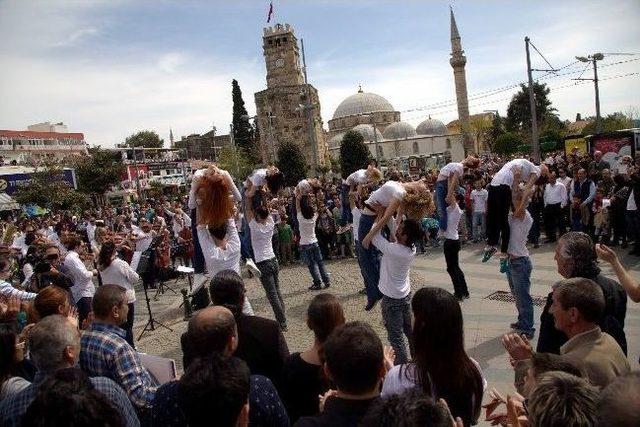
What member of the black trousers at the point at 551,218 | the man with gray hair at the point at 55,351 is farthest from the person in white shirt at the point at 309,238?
the man with gray hair at the point at 55,351

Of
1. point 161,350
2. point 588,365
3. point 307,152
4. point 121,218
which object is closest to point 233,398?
point 588,365

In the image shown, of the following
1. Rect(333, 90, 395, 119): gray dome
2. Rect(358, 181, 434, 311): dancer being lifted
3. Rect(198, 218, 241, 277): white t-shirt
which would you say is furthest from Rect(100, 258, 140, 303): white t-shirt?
Rect(333, 90, 395, 119): gray dome

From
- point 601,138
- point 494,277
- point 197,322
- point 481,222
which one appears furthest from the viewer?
point 601,138

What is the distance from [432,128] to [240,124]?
39.0m

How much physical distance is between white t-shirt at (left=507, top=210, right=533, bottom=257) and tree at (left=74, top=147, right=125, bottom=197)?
4447cm

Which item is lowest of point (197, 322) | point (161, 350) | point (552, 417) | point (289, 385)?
point (161, 350)

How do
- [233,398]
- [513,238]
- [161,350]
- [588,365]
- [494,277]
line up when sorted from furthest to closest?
[494,277], [161,350], [513,238], [588,365], [233,398]

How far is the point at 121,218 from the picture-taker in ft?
64.0

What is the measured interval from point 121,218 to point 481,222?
45.4ft

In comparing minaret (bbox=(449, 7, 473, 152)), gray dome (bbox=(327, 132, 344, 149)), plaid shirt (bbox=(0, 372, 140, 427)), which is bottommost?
plaid shirt (bbox=(0, 372, 140, 427))

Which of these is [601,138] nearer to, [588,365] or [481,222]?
[481,222]

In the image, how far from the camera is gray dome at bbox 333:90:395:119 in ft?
292

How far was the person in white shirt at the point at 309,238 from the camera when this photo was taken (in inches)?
366

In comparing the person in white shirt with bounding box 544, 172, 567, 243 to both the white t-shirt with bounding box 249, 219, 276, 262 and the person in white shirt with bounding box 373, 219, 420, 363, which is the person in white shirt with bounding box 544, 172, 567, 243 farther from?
the person in white shirt with bounding box 373, 219, 420, 363
